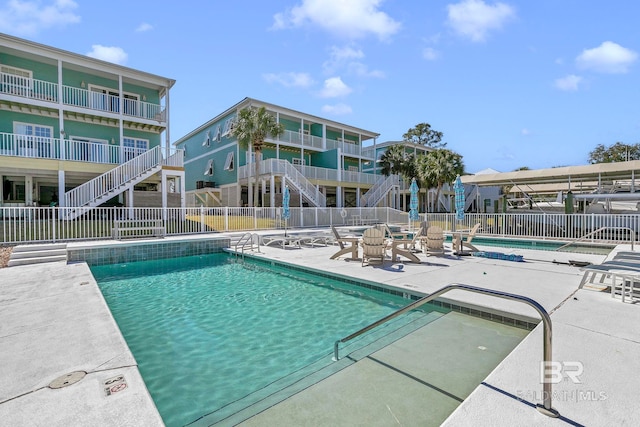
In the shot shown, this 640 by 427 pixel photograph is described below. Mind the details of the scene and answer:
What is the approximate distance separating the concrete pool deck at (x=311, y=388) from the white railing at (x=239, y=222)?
688cm

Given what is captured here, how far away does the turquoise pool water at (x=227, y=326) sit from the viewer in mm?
3443

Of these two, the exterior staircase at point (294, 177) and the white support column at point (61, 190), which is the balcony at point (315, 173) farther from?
the white support column at point (61, 190)

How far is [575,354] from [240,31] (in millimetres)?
13651

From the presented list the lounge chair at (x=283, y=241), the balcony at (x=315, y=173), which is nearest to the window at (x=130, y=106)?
the balcony at (x=315, y=173)

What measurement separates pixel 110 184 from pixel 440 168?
24.3 metres

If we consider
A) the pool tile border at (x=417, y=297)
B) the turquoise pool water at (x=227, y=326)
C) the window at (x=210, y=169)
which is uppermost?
the window at (x=210, y=169)

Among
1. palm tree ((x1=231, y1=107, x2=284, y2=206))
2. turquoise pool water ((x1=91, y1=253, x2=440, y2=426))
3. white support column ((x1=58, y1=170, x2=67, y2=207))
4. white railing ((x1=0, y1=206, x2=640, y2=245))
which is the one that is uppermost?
palm tree ((x1=231, y1=107, x2=284, y2=206))

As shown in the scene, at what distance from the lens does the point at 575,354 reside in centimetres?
328

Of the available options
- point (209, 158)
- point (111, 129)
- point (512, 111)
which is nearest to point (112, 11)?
point (111, 129)

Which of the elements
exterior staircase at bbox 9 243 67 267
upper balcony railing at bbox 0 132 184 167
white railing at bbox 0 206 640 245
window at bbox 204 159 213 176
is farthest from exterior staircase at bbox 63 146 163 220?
window at bbox 204 159 213 176

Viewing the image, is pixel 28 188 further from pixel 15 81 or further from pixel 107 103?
pixel 107 103

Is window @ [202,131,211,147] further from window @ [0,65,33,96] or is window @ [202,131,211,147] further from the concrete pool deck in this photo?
the concrete pool deck

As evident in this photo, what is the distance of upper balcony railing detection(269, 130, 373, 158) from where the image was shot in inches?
1015

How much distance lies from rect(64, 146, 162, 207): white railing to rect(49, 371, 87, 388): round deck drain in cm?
1473
